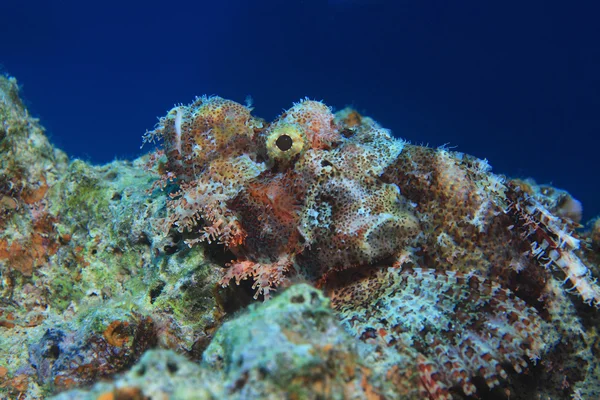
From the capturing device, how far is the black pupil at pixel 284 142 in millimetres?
4090

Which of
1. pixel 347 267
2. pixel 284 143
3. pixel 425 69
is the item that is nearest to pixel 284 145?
pixel 284 143

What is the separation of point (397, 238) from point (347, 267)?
A: 0.59 metres

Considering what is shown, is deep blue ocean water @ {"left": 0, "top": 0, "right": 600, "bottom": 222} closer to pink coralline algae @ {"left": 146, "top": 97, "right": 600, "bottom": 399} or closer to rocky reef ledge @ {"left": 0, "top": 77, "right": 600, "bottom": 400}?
rocky reef ledge @ {"left": 0, "top": 77, "right": 600, "bottom": 400}

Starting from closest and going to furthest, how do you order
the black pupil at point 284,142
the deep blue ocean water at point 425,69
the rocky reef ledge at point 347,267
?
1. the rocky reef ledge at point 347,267
2. the black pupil at point 284,142
3. the deep blue ocean water at point 425,69

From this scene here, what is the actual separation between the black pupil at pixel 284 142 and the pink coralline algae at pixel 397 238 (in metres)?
0.01

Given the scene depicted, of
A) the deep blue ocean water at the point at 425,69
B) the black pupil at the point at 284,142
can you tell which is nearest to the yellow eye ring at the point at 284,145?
the black pupil at the point at 284,142

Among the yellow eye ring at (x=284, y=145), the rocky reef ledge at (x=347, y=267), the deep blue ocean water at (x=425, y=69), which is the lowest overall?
the rocky reef ledge at (x=347, y=267)

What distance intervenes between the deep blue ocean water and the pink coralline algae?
60.0m

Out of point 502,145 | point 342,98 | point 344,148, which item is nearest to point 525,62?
point 502,145

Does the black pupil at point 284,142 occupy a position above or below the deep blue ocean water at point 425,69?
below

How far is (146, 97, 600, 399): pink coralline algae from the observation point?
314 cm

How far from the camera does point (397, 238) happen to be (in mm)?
3756

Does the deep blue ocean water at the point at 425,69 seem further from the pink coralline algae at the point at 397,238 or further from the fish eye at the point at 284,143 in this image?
the fish eye at the point at 284,143

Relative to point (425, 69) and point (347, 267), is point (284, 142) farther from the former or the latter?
point (425, 69)
